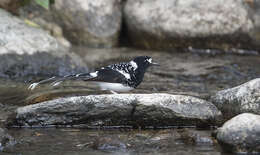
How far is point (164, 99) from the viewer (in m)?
5.50

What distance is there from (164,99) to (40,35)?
381cm

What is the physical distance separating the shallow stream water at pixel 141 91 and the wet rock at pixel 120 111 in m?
0.12

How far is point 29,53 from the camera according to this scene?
27.0 feet

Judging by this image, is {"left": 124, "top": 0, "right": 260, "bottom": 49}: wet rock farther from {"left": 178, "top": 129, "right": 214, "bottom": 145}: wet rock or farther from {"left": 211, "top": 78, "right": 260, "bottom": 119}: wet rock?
{"left": 178, "top": 129, "right": 214, "bottom": 145}: wet rock

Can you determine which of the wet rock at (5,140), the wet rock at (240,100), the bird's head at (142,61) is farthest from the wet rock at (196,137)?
the wet rock at (5,140)

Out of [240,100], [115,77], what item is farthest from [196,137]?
[115,77]

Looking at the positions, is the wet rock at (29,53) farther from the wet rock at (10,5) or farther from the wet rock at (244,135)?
the wet rock at (244,135)

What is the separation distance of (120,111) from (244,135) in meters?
1.50

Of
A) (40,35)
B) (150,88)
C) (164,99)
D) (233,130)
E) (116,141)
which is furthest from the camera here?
(40,35)

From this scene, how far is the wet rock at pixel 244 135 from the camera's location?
4.58 metres

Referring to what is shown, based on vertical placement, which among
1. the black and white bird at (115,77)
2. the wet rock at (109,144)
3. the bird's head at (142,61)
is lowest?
the wet rock at (109,144)

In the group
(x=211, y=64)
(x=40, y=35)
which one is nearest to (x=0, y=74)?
(x=40, y=35)

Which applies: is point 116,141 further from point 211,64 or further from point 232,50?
point 232,50

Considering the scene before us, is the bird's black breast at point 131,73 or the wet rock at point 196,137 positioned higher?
the bird's black breast at point 131,73
